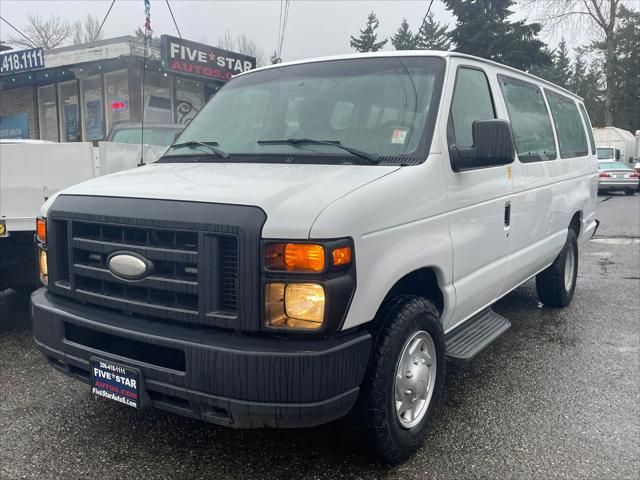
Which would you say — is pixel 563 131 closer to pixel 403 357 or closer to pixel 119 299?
pixel 403 357

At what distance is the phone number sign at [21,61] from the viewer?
14.6 m

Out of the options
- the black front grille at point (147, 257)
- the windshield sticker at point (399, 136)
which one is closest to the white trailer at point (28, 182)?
the black front grille at point (147, 257)

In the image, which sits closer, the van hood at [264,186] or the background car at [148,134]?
the van hood at [264,186]

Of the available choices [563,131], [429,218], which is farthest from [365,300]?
[563,131]

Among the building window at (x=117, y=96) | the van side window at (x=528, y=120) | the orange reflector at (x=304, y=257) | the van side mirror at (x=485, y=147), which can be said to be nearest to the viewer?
the orange reflector at (x=304, y=257)

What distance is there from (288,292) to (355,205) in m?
0.47

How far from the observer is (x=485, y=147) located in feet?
10.8

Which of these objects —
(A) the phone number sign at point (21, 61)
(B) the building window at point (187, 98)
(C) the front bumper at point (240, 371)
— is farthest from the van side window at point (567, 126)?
(A) the phone number sign at point (21, 61)

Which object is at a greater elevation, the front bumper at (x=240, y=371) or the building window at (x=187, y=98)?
the building window at (x=187, y=98)

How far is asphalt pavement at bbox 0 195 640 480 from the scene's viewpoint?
295cm

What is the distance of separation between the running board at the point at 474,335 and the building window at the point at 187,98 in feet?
43.0

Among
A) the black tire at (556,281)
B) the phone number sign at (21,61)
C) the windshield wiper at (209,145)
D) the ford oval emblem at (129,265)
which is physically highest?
the phone number sign at (21,61)

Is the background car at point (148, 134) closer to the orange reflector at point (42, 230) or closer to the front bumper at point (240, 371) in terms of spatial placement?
the orange reflector at point (42, 230)

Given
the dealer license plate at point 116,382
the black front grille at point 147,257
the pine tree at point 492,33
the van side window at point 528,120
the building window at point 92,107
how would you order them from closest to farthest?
1. the black front grille at point 147,257
2. the dealer license plate at point 116,382
3. the van side window at point 528,120
4. the building window at point 92,107
5. the pine tree at point 492,33
